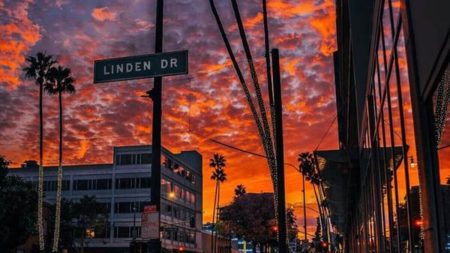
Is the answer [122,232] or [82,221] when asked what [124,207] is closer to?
[122,232]

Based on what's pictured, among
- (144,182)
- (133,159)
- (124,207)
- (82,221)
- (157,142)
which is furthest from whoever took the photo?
(133,159)

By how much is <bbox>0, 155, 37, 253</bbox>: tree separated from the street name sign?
123 feet

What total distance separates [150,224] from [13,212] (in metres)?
40.5

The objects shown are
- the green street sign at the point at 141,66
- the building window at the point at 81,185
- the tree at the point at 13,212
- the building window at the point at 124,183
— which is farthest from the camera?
the building window at the point at 81,185

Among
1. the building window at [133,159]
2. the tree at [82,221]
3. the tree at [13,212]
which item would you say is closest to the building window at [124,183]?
the building window at [133,159]

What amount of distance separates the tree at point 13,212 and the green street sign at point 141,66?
36.6m

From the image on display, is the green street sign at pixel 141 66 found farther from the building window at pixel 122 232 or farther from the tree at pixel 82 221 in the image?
the building window at pixel 122 232

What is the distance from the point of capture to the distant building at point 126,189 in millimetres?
87188

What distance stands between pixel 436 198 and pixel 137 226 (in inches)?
3304

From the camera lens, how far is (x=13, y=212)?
47.8 m

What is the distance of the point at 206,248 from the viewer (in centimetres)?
11362

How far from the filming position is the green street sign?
1166cm

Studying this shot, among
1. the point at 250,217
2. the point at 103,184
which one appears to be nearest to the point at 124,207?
the point at 103,184

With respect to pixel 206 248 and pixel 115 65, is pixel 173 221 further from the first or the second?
pixel 115 65
